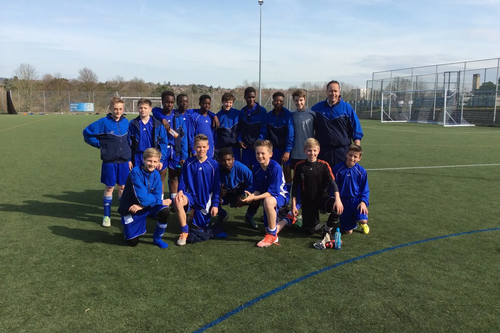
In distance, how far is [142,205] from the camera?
13.7 feet

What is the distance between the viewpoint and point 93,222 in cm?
516

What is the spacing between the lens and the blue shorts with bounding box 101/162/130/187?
194 inches

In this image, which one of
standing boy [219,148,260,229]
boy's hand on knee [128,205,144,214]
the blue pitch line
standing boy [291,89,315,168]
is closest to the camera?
the blue pitch line

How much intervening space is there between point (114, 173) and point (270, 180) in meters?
2.09

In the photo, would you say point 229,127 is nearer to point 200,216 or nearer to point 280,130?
point 280,130

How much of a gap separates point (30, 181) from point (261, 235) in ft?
17.7

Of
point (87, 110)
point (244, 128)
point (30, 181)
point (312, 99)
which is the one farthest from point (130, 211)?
point (87, 110)

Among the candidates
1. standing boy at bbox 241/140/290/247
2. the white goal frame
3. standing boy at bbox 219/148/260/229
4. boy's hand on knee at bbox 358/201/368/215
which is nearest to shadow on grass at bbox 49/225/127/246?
standing boy at bbox 219/148/260/229

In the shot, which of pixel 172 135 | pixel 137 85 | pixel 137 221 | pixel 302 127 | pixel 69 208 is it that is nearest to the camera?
pixel 137 221

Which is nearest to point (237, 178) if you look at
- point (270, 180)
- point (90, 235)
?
point (270, 180)

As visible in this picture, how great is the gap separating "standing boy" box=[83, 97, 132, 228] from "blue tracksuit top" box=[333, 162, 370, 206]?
9.37 feet

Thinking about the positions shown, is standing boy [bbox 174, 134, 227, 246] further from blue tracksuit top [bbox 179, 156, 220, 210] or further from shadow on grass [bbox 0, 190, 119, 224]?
shadow on grass [bbox 0, 190, 119, 224]

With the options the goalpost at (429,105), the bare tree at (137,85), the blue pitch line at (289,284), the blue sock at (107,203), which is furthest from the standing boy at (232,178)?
the bare tree at (137,85)

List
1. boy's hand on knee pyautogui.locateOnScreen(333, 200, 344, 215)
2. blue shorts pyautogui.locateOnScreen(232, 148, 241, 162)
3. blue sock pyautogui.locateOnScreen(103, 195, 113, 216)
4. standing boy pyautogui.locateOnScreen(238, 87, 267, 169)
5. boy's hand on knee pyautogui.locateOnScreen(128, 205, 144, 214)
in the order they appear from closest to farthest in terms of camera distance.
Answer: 1. boy's hand on knee pyautogui.locateOnScreen(128, 205, 144, 214)
2. boy's hand on knee pyautogui.locateOnScreen(333, 200, 344, 215)
3. blue sock pyautogui.locateOnScreen(103, 195, 113, 216)
4. standing boy pyautogui.locateOnScreen(238, 87, 267, 169)
5. blue shorts pyautogui.locateOnScreen(232, 148, 241, 162)
